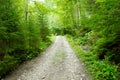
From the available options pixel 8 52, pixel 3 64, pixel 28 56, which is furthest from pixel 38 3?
pixel 3 64

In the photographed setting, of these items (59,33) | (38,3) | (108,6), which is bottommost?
(59,33)

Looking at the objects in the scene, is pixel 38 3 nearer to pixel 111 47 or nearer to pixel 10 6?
pixel 10 6

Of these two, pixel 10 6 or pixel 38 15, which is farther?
pixel 38 15

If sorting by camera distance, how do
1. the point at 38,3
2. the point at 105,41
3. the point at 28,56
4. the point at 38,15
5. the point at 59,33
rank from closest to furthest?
the point at 105,41
the point at 28,56
the point at 38,3
the point at 38,15
the point at 59,33

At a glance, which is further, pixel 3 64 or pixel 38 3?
pixel 38 3

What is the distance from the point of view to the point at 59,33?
52281mm

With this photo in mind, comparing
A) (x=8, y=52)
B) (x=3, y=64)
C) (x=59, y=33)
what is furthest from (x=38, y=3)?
(x=59, y=33)

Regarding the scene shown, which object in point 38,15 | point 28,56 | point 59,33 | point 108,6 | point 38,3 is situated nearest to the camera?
point 108,6

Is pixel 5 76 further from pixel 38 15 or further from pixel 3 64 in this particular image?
pixel 38 15

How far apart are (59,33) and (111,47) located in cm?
4296

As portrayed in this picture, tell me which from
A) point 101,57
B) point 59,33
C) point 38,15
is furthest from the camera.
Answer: point 59,33

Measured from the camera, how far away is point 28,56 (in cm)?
1199

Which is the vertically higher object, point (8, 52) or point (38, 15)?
point (38, 15)

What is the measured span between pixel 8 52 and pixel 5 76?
1379mm
